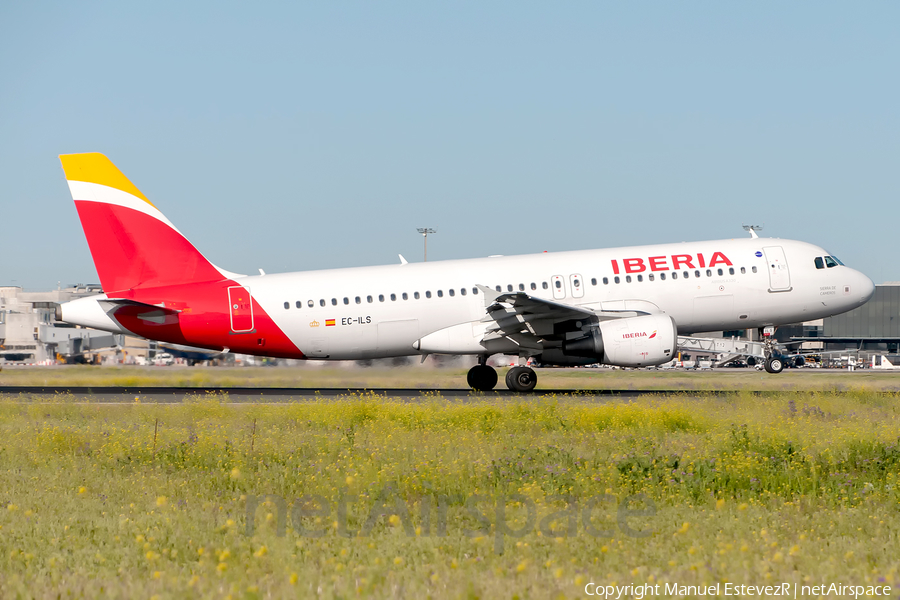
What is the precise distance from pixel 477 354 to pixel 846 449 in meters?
14.2

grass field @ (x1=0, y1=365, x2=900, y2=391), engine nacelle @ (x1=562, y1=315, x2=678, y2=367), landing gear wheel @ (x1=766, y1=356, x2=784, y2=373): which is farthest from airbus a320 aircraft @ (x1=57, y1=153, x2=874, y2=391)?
landing gear wheel @ (x1=766, y1=356, x2=784, y2=373)

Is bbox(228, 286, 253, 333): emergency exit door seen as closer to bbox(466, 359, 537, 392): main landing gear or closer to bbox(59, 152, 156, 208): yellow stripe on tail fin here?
bbox(59, 152, 156, 208): yellow stripe on tail fin

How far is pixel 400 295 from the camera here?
992 inches

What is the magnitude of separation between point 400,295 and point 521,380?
4.54m

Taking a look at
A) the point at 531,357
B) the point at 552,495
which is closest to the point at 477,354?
the point at 531,357

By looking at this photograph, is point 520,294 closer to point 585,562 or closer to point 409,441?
point 409,441

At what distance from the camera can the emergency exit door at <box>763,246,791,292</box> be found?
25562 mm

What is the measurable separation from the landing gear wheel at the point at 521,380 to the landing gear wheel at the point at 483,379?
1021mm

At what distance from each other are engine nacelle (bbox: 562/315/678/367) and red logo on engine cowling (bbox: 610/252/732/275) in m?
1.94

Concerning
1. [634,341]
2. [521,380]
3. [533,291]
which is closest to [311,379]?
[521,380]

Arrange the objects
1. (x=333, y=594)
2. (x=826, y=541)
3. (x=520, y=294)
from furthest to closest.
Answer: (x=520, y=294) → (x=826, y=541) → (x=333, y=594)

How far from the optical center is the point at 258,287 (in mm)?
25156

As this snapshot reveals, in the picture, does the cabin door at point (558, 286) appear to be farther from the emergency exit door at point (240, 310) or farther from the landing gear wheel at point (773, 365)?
the emergency exit door at point (240, 310)

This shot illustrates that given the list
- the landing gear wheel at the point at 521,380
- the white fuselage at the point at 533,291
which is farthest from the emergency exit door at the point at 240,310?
the landing gear wheel at the point at 521,380
